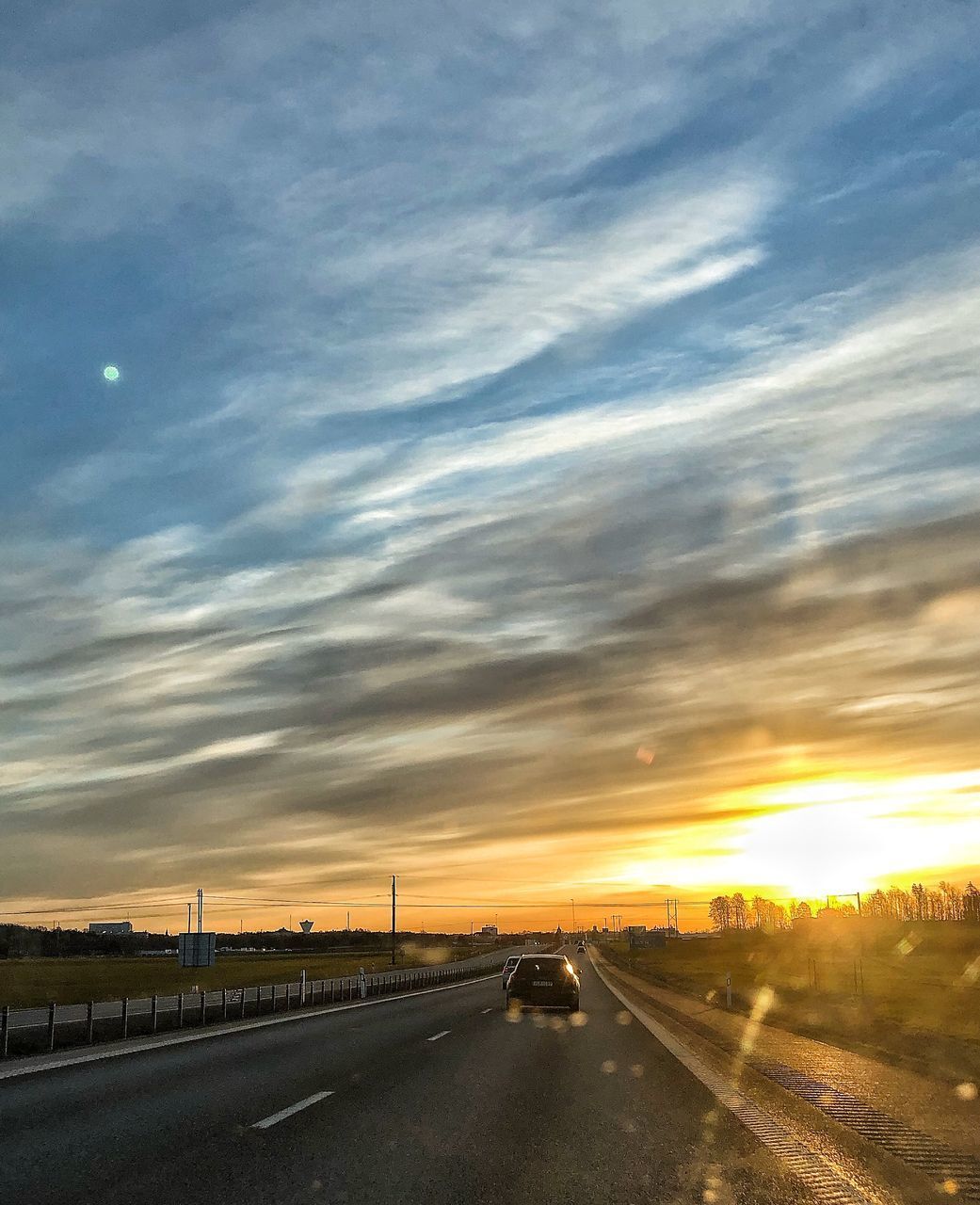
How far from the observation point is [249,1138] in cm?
1066

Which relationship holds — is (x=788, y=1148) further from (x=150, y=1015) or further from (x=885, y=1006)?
(x=885, y=1006)

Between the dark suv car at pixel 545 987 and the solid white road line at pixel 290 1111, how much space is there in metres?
18.9

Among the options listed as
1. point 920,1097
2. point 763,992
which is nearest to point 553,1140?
point 920,1097

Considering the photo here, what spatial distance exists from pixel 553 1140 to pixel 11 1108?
19.6 ft

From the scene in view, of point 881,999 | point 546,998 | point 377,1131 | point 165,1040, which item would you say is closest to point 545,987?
point 546,998

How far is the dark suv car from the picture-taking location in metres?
32.2

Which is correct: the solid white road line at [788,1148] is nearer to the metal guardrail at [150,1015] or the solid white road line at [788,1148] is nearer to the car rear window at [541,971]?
the metal guardrail at [150,1015]

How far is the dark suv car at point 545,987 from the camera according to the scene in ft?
106

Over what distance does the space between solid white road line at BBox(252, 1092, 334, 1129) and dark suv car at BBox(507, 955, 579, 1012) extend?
18.9 meters

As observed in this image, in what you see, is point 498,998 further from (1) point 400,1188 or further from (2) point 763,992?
(1) point 400,1188

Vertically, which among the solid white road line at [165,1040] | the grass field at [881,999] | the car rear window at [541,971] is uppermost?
the car rear window at [541,971]

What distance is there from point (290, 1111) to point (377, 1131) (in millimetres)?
1630

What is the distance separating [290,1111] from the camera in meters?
12.5

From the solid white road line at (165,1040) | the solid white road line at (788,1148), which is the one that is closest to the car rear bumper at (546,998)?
the solid white road line at (165,1040)
